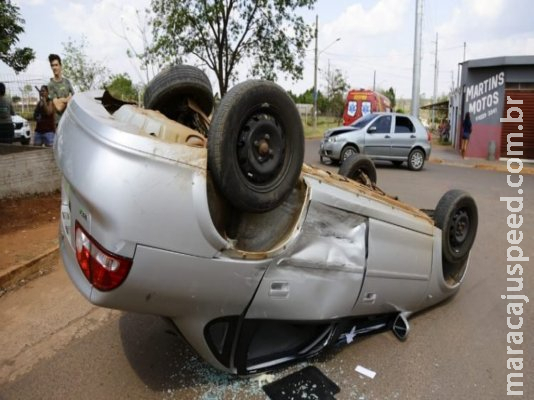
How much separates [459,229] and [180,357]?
244 centimetres

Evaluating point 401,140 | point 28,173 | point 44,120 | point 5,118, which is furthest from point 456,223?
point 401,140

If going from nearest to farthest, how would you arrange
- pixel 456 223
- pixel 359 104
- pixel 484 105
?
pixel 456 223
pixel 484 105
pixel 359 104

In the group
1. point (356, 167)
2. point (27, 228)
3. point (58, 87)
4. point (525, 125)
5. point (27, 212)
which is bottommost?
point (27, 228)

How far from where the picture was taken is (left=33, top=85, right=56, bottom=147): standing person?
7.85 m

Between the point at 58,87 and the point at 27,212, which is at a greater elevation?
the point at 58,87

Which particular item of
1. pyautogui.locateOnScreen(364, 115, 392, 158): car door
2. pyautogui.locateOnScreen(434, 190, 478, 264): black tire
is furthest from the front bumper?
pyautogui.locateOnScreen(434, 190, 478, 264): black tire

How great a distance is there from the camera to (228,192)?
2168 mm

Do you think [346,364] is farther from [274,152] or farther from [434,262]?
[274,152]

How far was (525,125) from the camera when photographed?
17406mm

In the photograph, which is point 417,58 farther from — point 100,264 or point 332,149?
point 100,264

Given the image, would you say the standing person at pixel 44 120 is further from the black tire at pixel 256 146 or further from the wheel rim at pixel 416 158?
the wheel rim at pixel 416 158

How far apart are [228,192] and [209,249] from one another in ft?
0.92

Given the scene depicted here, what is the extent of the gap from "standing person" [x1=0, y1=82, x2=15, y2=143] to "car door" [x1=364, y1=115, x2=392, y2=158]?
365 inches
